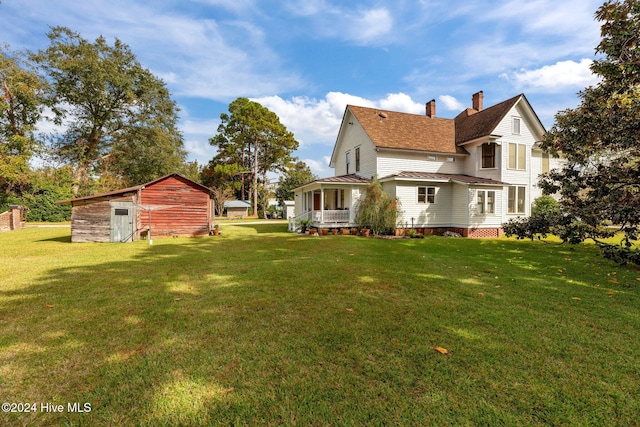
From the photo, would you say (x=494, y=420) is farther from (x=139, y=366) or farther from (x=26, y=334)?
(x=26, y=334)

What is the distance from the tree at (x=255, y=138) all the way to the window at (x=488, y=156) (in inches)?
1165

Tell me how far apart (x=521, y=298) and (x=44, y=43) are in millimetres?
41070

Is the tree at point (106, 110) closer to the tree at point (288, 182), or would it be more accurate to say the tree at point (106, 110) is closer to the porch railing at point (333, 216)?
the tree at point (288, 182)

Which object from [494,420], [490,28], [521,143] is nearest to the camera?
[494,420]

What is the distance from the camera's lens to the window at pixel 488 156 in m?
18.6

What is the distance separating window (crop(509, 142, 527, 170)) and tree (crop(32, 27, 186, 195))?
32339 mm

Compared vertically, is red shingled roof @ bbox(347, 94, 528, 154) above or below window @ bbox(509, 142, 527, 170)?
above

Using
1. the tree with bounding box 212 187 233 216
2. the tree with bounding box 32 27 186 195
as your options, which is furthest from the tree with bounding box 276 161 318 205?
the tree with bounding box 32 27 186 195

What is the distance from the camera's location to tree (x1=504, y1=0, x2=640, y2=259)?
668cm

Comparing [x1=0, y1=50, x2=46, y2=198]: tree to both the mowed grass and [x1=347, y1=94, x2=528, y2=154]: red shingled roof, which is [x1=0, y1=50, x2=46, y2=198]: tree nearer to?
the mowed grass

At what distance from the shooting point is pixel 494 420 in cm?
206

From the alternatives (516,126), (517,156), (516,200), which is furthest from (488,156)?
(516,200)

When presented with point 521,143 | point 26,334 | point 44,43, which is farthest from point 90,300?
point 44,43

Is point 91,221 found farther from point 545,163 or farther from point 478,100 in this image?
point 545,163
